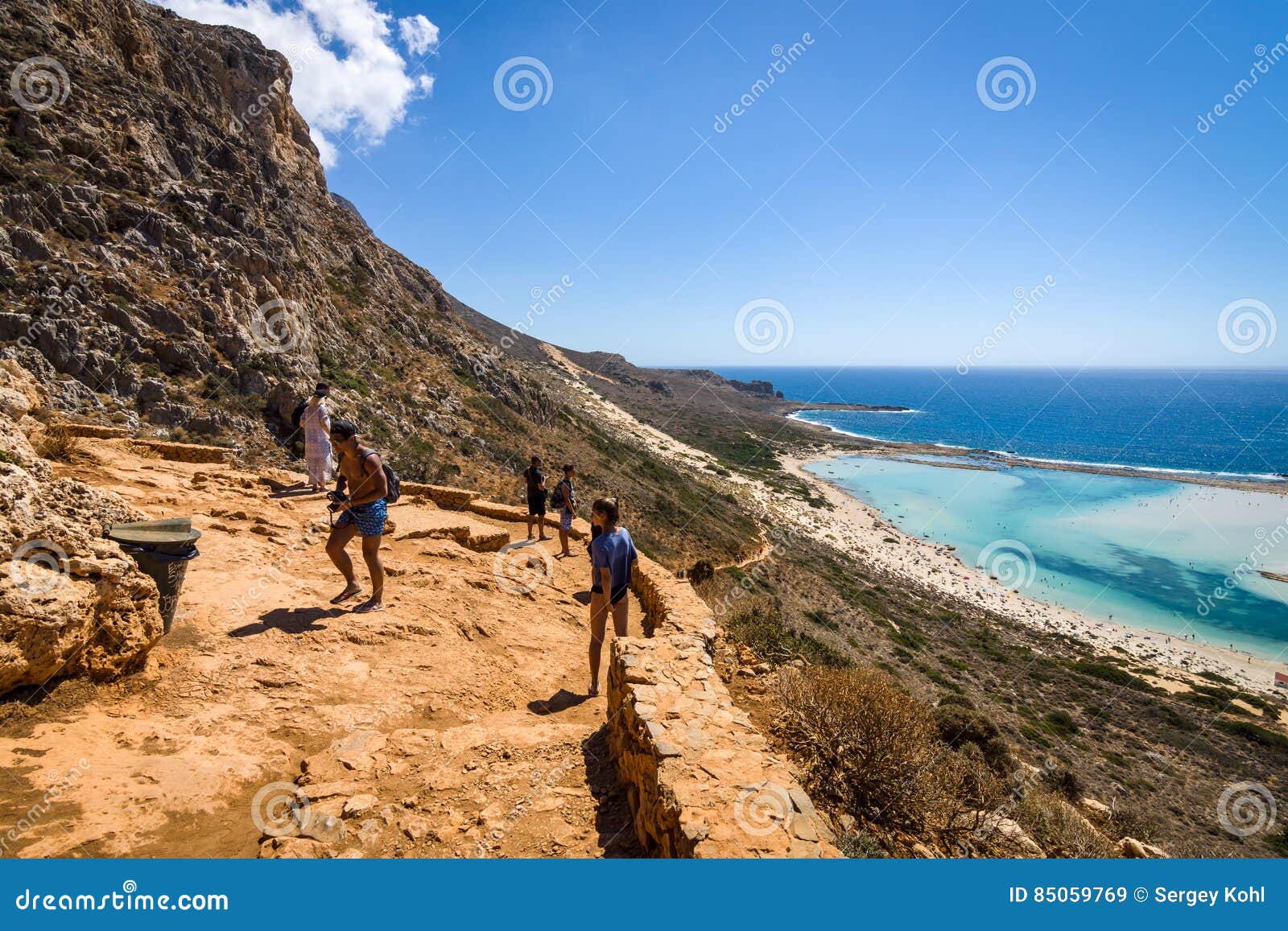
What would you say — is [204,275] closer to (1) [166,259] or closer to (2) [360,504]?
(1) [166,259]

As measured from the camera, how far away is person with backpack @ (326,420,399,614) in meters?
5.55

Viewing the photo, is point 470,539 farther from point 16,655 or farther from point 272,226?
point 272,226

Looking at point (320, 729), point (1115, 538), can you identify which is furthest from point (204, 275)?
point (1115, 538)

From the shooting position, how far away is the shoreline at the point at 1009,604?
1173 inches

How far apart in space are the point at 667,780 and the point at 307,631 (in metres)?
3.85

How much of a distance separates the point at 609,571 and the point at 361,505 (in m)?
2.79

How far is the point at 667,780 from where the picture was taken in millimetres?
3215

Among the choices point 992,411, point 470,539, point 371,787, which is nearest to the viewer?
point 371,787

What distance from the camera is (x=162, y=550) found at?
14.1 ft

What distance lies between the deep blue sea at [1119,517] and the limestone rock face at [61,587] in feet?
163

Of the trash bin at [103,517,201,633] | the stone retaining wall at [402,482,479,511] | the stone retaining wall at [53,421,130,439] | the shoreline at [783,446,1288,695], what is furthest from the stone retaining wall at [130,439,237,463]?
the shoreline at [783,446,1288,695]

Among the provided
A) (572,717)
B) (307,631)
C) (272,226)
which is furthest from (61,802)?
(272,226)

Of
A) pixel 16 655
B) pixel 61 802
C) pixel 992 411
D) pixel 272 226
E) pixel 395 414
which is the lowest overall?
pixel 61 802

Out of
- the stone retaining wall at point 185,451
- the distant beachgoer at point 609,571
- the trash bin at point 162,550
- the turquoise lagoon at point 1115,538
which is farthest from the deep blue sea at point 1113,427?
the trash bin at point 162,550
